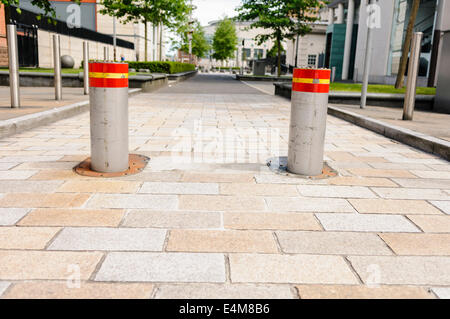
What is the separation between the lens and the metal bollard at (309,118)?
4.42 m

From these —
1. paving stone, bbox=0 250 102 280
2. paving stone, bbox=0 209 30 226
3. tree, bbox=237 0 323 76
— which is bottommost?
paving stone, bbox=0 209 30 226

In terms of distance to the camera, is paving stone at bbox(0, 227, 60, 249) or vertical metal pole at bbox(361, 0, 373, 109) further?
vertical metal pole at bbox(361, 0, 373, 109)

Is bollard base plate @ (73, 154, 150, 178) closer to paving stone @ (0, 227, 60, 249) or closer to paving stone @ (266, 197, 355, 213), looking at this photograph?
paving stone @ (0, 227, 60, 249)

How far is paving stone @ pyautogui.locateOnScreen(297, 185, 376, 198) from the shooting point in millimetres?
3982

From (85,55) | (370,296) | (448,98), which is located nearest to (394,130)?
(448,98)

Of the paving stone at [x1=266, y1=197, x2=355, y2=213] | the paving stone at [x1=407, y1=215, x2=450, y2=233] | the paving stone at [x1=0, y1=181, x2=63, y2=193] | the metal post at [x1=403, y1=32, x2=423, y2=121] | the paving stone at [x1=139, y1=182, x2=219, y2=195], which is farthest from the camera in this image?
the metal post at [x1=403, y1=32, x2=423, y2=121]

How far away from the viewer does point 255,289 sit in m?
2.22

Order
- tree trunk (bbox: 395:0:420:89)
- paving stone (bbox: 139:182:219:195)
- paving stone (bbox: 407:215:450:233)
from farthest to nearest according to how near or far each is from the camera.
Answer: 1. tree trunk (bbox: 395:0:420:89)
2. paving stone (bbox: 139:182:219:195)
3. paving stone (bbox: 407:215:450:233)

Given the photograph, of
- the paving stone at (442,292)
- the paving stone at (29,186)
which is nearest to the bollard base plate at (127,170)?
the paving stone at (29,186)

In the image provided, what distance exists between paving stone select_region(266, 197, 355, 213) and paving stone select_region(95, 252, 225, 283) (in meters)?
1.12

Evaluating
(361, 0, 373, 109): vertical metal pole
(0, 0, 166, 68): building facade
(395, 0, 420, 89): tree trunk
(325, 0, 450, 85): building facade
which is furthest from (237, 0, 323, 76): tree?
(361, 0, 373, 109): vertical metal pole

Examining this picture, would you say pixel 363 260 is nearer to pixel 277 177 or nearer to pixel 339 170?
pixel 277 177

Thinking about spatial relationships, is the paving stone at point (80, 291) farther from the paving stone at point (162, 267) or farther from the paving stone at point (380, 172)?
the paving stone at point (380, 172)

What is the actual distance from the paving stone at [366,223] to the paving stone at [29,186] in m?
2.41
